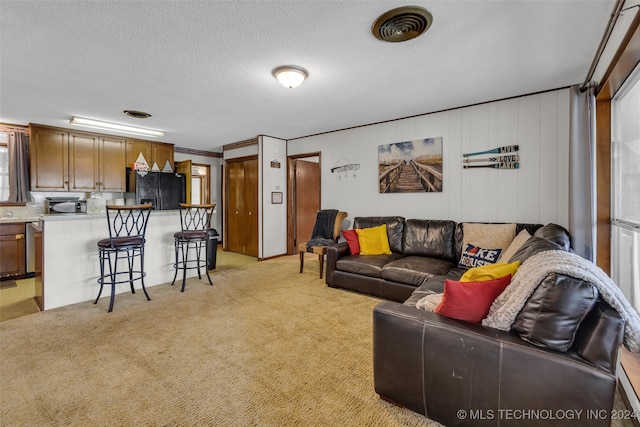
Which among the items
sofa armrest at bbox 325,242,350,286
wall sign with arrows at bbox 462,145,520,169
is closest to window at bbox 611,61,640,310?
wall sign with arrows at bbox 462,145,520,169

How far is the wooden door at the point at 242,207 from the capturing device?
588 centimetres

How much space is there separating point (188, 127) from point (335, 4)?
3817 millimetres

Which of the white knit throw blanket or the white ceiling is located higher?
the white ceiling

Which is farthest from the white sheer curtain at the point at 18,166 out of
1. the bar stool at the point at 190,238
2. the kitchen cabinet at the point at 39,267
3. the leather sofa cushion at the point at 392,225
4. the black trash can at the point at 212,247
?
the leather sofa cushion at the point at 392,225

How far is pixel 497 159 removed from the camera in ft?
11.9

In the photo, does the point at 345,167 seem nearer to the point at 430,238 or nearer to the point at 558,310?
the point at 430,238

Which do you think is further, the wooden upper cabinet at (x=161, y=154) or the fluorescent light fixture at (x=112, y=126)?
the wooden upper cabinet at (x=161, y=154)

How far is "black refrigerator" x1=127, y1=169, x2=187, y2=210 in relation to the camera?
5.44 m

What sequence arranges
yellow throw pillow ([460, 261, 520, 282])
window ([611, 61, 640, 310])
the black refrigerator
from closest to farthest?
yellow throw pillow ([460, 261, 520, 282]), window ([611, 61, 640, 310]), the black refrigerator

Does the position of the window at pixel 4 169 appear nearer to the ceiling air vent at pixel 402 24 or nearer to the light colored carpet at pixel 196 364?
the light colored carpet at pixel 196 364

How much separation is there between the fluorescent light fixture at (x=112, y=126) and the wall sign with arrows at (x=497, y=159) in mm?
5018

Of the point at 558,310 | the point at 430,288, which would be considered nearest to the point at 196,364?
the point at 430,288

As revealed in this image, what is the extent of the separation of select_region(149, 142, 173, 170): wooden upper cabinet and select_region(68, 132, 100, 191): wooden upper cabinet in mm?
905

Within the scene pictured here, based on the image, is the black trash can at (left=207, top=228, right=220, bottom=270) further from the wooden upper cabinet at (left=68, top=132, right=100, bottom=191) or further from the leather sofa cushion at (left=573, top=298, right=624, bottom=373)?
the leather sofa cushion at (left=573, top=298, right=624, bottom=373)
